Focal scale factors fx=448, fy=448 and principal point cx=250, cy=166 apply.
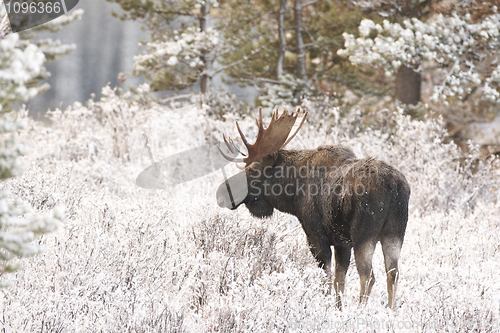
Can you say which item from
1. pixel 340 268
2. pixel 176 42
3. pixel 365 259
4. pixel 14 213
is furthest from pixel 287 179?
pixel 176 42

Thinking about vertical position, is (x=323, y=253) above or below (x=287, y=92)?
above

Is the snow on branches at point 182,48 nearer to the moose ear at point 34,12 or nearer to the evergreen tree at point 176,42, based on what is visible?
the evergreen tree at point 176,42

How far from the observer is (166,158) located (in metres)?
7.12

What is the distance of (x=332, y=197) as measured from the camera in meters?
3.23

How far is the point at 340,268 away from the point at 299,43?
8.03 m

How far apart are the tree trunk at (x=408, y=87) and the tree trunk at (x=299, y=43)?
217cm

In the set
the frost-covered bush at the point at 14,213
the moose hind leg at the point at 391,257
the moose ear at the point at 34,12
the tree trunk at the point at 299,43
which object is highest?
the frost-covered bush at the point at 14,213

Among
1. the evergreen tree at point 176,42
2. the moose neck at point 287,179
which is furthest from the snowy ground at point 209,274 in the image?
the evergreen tree at point 176,42

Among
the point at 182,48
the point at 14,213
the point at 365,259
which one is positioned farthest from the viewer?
the point at 182,48

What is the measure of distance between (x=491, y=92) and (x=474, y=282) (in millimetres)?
5139

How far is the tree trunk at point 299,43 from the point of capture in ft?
33.9

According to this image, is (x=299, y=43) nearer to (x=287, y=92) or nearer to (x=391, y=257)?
(x=287, y=92)

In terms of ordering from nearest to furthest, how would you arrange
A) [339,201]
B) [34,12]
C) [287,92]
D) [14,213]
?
1. [14,213]
2. [339,201]
3. [34,12]
4. [287,92]

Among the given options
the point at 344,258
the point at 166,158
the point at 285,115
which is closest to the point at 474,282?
the point at 344,258
